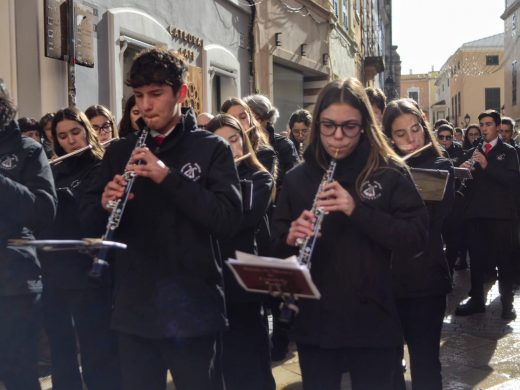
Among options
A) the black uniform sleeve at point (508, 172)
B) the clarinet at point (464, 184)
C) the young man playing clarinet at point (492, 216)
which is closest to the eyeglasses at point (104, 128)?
the clarinet at point (464, 184)

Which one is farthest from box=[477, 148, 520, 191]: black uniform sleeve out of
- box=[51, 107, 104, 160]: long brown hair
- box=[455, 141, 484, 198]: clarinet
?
box=[51, 107, 104, 160]: long brown hair

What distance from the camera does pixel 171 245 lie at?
285cm

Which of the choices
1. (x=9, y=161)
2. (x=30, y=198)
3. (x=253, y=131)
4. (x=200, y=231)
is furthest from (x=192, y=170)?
(x=253, y=131)

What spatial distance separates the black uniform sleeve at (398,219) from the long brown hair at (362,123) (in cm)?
9

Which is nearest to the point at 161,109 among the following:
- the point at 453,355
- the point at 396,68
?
the point at 453,355

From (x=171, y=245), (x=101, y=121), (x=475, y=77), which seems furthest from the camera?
(x=475, y=77)

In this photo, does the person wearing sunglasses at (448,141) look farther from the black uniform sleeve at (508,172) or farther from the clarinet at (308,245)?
the clarinet at (308,245)

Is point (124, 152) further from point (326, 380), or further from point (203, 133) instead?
point (326, 380)

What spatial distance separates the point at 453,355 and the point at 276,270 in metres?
3.55

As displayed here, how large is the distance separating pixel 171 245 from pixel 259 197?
1091mm

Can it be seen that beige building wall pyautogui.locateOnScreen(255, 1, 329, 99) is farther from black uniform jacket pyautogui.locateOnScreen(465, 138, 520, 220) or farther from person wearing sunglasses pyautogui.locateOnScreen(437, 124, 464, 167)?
black uniform jacket pyautogui.locateOnScreen(465, 138, 520, 220)

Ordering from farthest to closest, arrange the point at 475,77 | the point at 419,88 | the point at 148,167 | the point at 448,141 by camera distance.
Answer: the point at 419,88, the point at 475,77, the point at 448,141, the point at 148,167

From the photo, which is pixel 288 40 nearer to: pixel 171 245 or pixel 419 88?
pixel 171 245

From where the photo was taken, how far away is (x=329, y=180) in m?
2.91
